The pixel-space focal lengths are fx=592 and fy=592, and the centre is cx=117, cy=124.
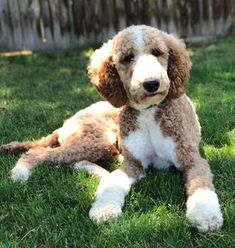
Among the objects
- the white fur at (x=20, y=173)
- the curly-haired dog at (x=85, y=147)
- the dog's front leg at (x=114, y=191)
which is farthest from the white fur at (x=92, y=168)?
the white fur at (x=20, y=173)

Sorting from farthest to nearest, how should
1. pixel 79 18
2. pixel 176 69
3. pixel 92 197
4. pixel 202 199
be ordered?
pixel 79 18
pixel 176 69
pixel 92 197
pixel 202 199

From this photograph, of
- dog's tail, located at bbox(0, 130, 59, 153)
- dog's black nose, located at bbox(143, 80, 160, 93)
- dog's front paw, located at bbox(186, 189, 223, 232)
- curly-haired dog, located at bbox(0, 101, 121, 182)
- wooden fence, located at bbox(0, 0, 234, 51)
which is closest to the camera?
dog's front paw, located at bbox(186, 189, 223, 232)

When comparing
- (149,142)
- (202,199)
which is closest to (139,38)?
(149,142)

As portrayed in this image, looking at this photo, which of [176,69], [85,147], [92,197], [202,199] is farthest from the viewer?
[85,147]

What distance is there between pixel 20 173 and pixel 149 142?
0.94 meters

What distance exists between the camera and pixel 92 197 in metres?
3.81

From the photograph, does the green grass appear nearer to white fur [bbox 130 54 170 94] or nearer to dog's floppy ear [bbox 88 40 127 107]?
dog's floppy ear [bbox 88 40 127 107]

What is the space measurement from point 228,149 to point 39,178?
144 centimetres

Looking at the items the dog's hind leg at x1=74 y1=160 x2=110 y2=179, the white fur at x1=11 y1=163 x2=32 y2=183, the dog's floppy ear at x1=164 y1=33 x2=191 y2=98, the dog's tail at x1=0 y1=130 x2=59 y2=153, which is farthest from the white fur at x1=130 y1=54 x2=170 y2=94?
the dog's tail at x1=0 y1=130 x2=59 y2=153

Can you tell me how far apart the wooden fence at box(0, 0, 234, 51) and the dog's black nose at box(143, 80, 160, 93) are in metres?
6.34

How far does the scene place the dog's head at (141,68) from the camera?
145 inches

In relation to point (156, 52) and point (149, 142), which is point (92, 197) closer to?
point (149, 142)

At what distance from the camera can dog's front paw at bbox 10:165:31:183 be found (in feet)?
13.5

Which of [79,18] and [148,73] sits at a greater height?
[148,73]
